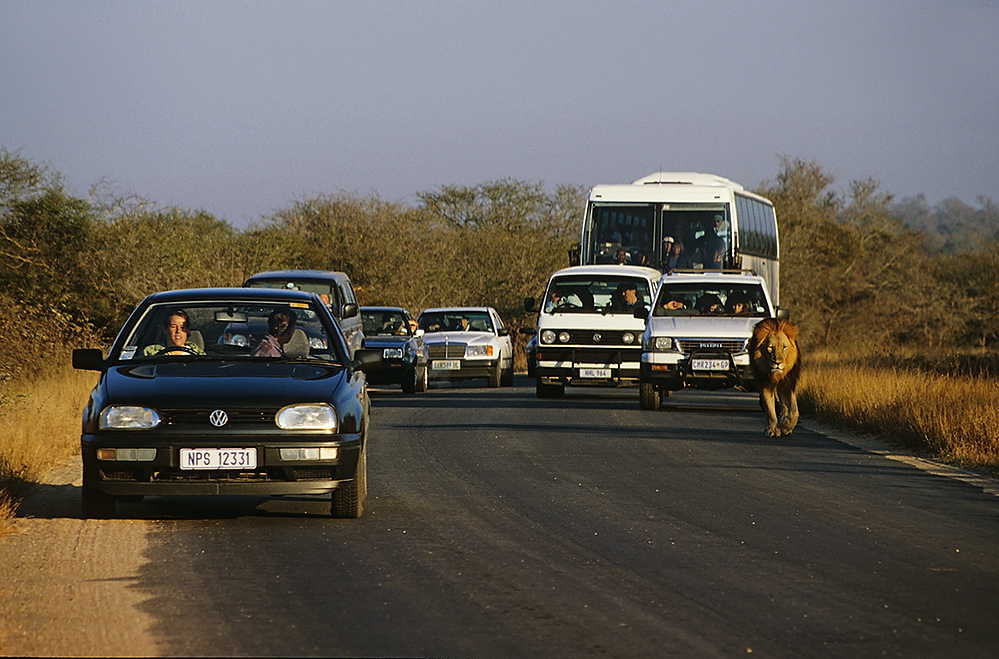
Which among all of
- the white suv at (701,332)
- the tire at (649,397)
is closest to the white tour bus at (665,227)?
the white suv at (701,332)

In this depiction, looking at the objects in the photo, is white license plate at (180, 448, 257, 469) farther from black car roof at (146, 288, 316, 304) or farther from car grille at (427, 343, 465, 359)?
car grille at (427, 343, 465, 359)

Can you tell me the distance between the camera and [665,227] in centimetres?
2845

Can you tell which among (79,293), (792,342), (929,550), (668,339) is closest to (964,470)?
(792,342)

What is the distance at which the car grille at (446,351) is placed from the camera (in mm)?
27328

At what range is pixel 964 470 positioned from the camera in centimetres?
1320

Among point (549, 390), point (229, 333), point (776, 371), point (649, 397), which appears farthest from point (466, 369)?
point (229, 333)

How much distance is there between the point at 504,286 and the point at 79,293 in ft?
76.6

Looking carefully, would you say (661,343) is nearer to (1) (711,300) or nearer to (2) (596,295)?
(1) (711,300)

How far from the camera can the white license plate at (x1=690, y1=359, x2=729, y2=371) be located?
19.1 meters

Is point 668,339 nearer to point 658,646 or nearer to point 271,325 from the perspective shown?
point 271,325

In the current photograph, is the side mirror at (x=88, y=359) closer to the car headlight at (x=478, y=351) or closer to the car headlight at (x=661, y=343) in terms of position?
the car headlight at (x=661, y=343)

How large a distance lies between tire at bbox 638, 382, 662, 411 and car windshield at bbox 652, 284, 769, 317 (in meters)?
1.10

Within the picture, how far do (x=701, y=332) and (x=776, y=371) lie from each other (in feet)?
10.1

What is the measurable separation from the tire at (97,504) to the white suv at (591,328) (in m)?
13.5
